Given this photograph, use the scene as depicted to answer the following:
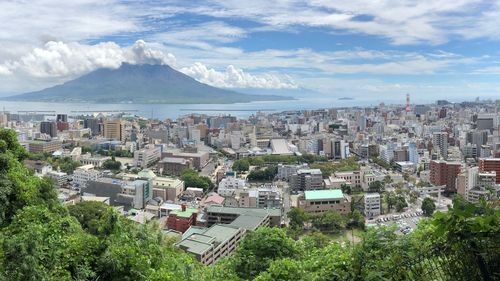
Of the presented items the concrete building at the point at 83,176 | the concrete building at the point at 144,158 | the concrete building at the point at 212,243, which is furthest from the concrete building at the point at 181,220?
the concrete building at the point at 144,158

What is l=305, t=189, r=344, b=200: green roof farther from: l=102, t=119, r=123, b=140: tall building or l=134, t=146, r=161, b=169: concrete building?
l=102, t=119, r=123, b=140: tall building

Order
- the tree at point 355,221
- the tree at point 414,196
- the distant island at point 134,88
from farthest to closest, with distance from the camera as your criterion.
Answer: the distant island at point 134,88
the tree at point 414,196
the tree at point 355,221

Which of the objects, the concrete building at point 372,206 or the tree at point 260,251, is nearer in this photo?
the tree at point 260,251

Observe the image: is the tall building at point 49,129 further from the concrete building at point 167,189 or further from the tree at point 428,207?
the tree at point 428,207

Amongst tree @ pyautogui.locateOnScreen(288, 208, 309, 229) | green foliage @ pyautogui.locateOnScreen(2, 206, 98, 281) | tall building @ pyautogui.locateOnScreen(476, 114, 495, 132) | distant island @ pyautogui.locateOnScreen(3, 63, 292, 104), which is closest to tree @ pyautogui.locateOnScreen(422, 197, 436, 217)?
tree @ pyautogui.locateOnScreen(288, 208, 309, 229)

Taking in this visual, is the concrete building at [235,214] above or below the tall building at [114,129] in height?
below

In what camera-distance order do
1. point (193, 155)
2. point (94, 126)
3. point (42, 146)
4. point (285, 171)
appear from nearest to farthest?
point (285, 171) < point (193, 155) < point (42, 146) < point (94, 126)

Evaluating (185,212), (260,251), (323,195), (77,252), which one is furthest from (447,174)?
(77,252)

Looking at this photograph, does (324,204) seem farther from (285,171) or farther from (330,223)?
(285,171)
